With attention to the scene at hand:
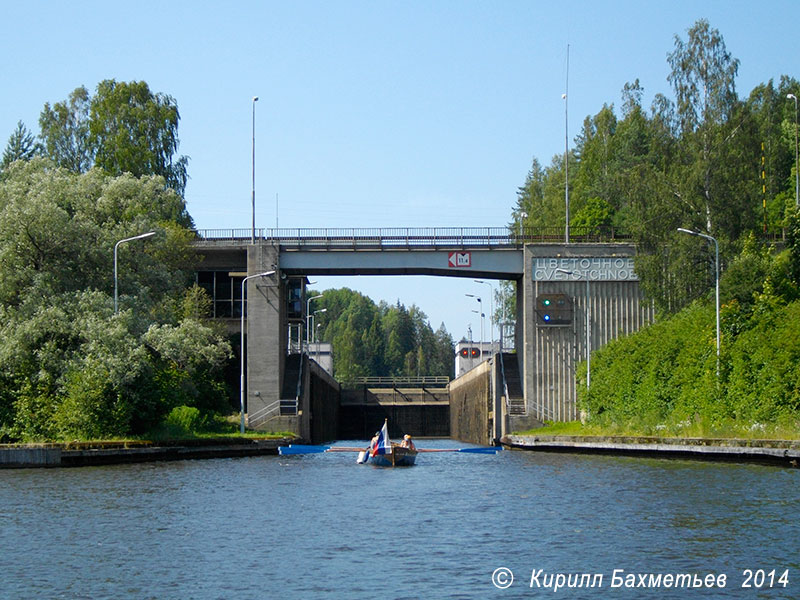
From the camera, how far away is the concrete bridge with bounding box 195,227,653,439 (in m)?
63.1

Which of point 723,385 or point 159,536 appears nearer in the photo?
point 159,536

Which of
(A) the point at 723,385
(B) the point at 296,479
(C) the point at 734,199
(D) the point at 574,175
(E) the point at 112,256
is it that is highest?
(D) the point at 574,175

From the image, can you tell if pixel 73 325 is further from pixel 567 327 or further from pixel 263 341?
pixel 567 327

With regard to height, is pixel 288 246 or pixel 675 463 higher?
pixel 288 246

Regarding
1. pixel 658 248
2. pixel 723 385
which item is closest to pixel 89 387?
pixel 723 385

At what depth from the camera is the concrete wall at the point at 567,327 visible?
63.1m

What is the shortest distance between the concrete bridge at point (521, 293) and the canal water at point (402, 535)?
23355 millimetres

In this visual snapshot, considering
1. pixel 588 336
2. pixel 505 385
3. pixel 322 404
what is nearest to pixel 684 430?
pixel 588 336

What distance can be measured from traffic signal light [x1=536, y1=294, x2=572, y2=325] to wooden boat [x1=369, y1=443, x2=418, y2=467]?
58.4ft

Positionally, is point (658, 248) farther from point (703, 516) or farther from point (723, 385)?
point (703, 516)

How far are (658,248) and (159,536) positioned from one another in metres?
42.1

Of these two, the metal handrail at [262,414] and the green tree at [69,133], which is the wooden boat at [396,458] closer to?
the metal handrail at [262,414]

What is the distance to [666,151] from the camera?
64938mm

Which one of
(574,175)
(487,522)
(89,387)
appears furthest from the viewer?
(574,175)
